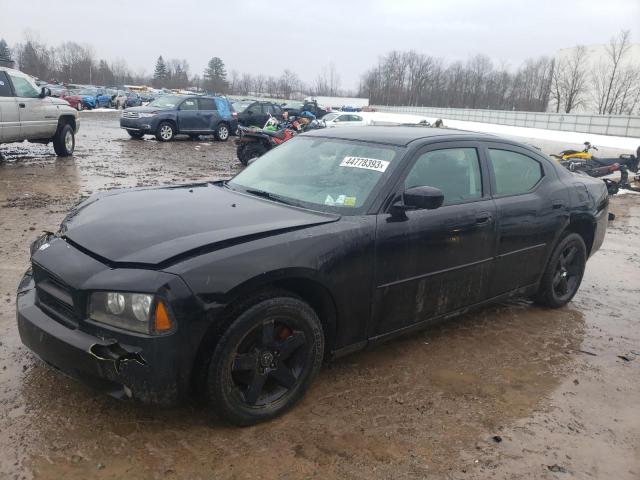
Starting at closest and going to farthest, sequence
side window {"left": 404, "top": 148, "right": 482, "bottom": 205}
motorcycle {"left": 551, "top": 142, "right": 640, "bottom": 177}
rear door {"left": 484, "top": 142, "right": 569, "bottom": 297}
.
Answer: side window {"left": 404, "top": 148, "right": 482, "bottom": 205} < rear door {"left": 484, "top": 142, "right": 569, "bottom": 297} < motorcycle {"left": 551, "top": 142, "right": 640, "bottom": 177}

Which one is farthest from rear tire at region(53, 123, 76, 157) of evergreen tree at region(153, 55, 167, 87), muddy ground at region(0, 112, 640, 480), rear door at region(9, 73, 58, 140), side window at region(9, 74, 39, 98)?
evergreen tree at region(153, 55, 167, 87)

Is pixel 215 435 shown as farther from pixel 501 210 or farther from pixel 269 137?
pixel 269 137

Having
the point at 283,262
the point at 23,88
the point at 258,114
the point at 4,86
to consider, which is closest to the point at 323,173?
the point at 283,262

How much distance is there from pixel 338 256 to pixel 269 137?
10.9 m

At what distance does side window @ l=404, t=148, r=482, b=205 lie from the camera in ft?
12.1

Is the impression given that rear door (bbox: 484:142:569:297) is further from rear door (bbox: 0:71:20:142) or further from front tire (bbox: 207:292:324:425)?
rear door (bbox: 0:71:20:142)

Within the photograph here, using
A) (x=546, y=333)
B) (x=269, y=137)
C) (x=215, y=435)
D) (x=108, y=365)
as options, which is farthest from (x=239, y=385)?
(x=269, y=137)

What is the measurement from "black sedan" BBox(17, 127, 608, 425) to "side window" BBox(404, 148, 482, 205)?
0.01 m

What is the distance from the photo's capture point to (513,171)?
442 centimetres

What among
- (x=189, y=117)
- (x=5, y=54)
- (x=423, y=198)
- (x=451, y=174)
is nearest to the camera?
(x=423, y=198)

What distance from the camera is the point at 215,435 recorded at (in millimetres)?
2785

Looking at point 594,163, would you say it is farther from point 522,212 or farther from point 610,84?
point 610,84

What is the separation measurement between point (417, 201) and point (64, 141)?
12.1 m

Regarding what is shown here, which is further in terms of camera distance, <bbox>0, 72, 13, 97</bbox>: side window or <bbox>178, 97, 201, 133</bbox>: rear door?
<bbox>178, 97, 201, 133</bbox>: rear door
